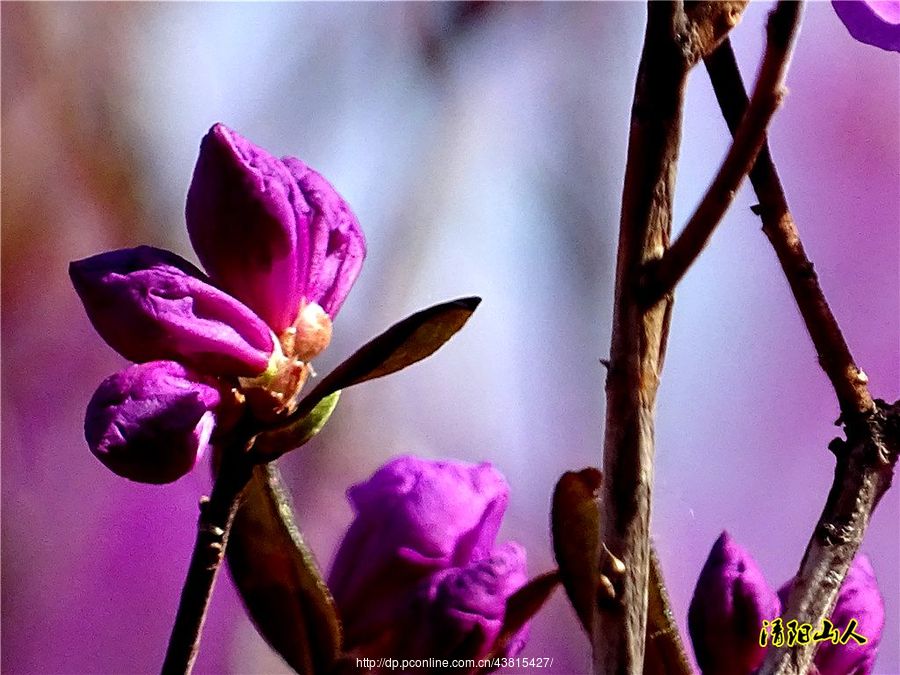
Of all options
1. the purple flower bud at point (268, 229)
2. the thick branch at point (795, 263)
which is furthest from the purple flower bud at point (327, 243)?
the thick branch at point (795, 263)

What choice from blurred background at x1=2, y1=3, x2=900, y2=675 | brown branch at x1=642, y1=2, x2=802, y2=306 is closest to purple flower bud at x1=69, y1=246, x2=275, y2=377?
brown branch at x1=642, y1=2, x2=802, y2=306

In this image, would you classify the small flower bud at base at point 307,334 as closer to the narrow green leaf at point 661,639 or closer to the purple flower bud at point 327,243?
the purple flower bud at point 327,243

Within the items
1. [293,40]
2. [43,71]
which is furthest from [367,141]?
[43,71]

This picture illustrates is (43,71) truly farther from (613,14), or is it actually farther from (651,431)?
(651,431)

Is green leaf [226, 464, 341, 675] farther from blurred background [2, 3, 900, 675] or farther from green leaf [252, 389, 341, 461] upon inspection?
blurred background [2, 3, 900, 675]

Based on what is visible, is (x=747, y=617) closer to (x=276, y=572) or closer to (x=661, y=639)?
(x=661, y=639)
